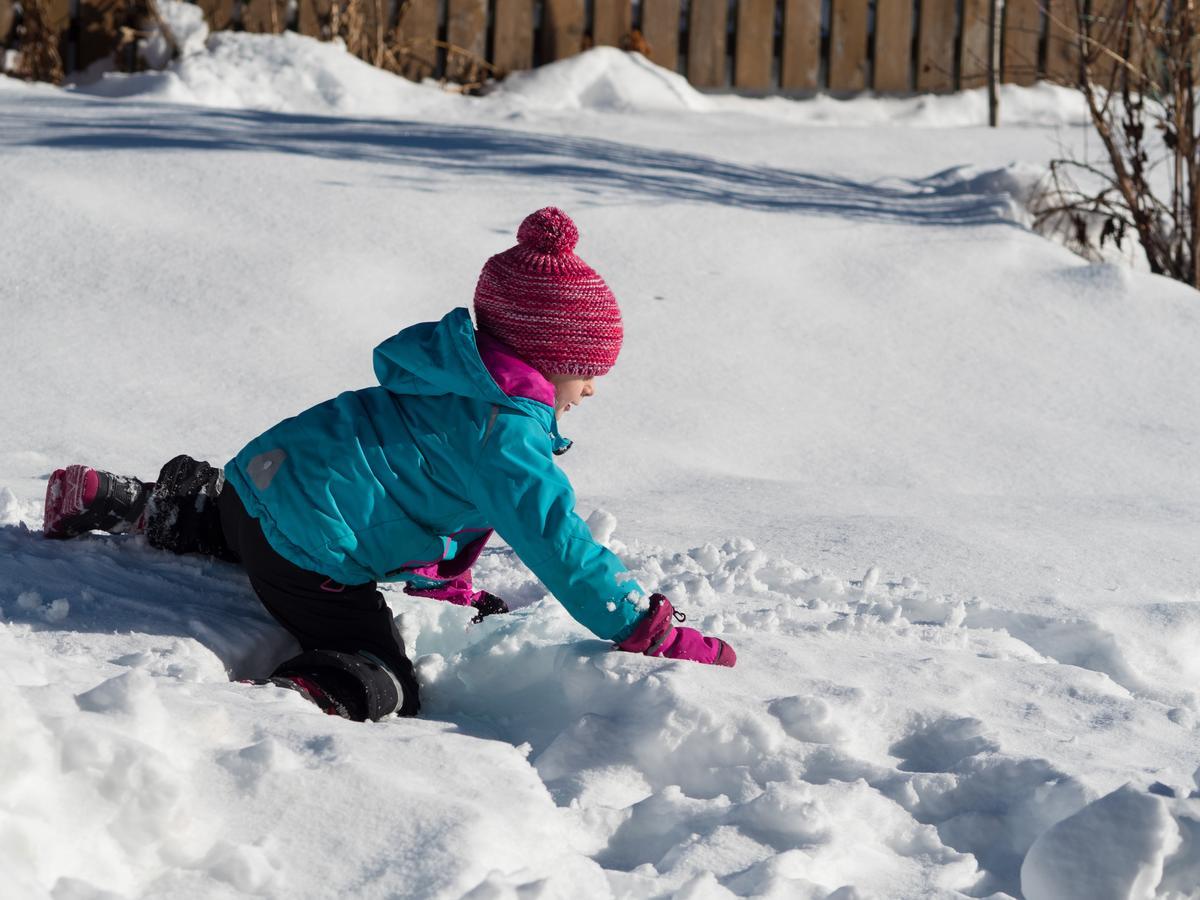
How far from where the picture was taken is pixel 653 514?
9.70ft

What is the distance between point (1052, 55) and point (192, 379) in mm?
5987

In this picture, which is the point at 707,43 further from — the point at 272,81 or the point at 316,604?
the point at 316,604

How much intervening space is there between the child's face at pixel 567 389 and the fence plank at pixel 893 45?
19.8 feet

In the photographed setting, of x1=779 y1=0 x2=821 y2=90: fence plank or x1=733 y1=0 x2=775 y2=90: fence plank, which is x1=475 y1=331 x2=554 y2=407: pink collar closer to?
x1=733 y1=0 x2=775 y2=90: fence plank

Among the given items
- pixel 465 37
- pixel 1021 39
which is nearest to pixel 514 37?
pixel 465 37

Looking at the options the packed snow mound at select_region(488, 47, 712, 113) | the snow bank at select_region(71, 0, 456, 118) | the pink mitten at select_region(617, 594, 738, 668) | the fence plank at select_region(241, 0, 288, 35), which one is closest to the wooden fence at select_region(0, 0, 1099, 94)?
the fence plank at select_region(241, 0, 288, 35)

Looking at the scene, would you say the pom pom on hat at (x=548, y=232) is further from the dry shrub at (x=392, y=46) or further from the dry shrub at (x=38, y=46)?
the dry shrub at (x=38, y=46)

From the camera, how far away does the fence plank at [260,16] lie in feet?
22.7

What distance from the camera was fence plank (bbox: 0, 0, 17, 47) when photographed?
674 cm

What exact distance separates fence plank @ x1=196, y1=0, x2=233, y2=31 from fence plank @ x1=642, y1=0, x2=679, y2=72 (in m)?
2.14

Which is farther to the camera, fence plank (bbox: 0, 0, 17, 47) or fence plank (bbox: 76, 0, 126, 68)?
fence plank (bbox: 76, 0, 126, 68)

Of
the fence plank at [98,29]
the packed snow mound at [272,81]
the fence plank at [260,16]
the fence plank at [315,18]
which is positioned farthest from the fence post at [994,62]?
the fence plank at [98,29]

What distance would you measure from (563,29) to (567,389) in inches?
218

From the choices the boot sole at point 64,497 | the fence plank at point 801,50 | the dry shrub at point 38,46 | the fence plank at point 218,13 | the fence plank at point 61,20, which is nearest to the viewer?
the boot sole at point 64,497
